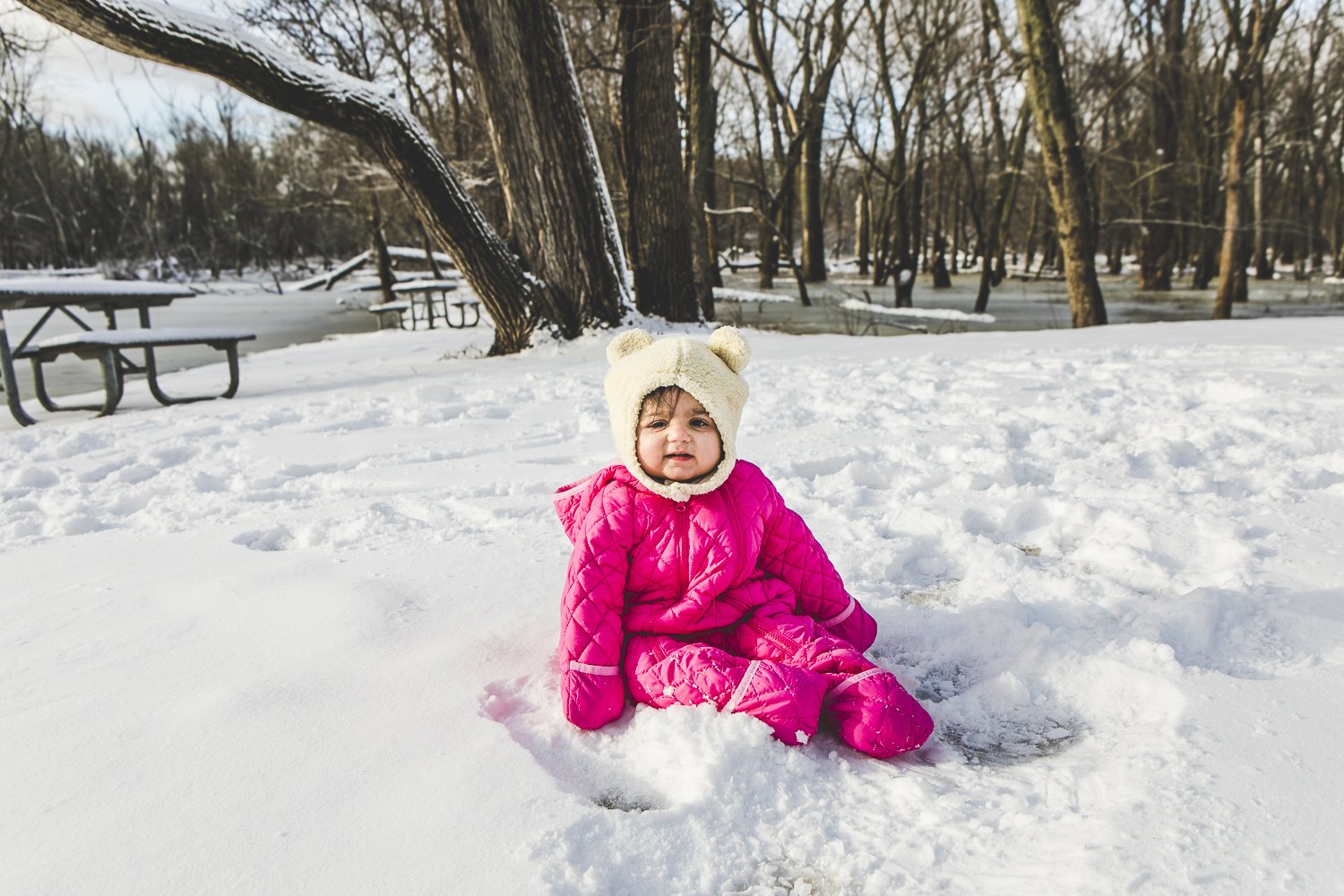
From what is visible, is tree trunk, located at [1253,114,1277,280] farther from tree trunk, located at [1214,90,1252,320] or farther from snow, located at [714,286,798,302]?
snow, located at [714,286,798,302]

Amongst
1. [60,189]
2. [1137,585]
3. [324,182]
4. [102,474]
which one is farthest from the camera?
[60,189]

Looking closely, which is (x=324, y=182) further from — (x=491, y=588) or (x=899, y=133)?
(x=491, y=588)

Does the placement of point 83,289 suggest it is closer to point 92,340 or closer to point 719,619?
point 92,340

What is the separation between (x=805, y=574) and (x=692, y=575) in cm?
27

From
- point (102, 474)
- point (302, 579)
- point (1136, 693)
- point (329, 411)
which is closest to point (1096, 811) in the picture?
point (1136, 693)

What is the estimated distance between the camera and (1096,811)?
1314 mm

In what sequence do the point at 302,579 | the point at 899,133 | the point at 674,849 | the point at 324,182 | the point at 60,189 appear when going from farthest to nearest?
the point at 60,189, the point at 324,182, the point at 899,133, the point at 302,579, the point at 674,849

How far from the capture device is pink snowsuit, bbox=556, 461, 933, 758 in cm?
153

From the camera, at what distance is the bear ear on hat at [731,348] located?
1865 millimetres

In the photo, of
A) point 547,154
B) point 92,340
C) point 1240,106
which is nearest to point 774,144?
point 1240,106

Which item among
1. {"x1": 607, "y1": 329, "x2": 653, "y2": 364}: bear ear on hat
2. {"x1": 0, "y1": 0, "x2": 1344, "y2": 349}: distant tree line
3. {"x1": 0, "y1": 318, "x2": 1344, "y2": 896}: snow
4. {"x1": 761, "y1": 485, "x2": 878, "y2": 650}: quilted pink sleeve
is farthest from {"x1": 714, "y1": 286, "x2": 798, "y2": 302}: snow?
{"x1": 761, "y1": 485, "x2": 878, "y2": 650}: quilted pink sleeve

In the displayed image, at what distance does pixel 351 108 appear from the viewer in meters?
6.02

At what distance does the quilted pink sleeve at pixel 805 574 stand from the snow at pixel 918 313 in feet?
26.0

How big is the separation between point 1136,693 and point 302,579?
6.63ft
